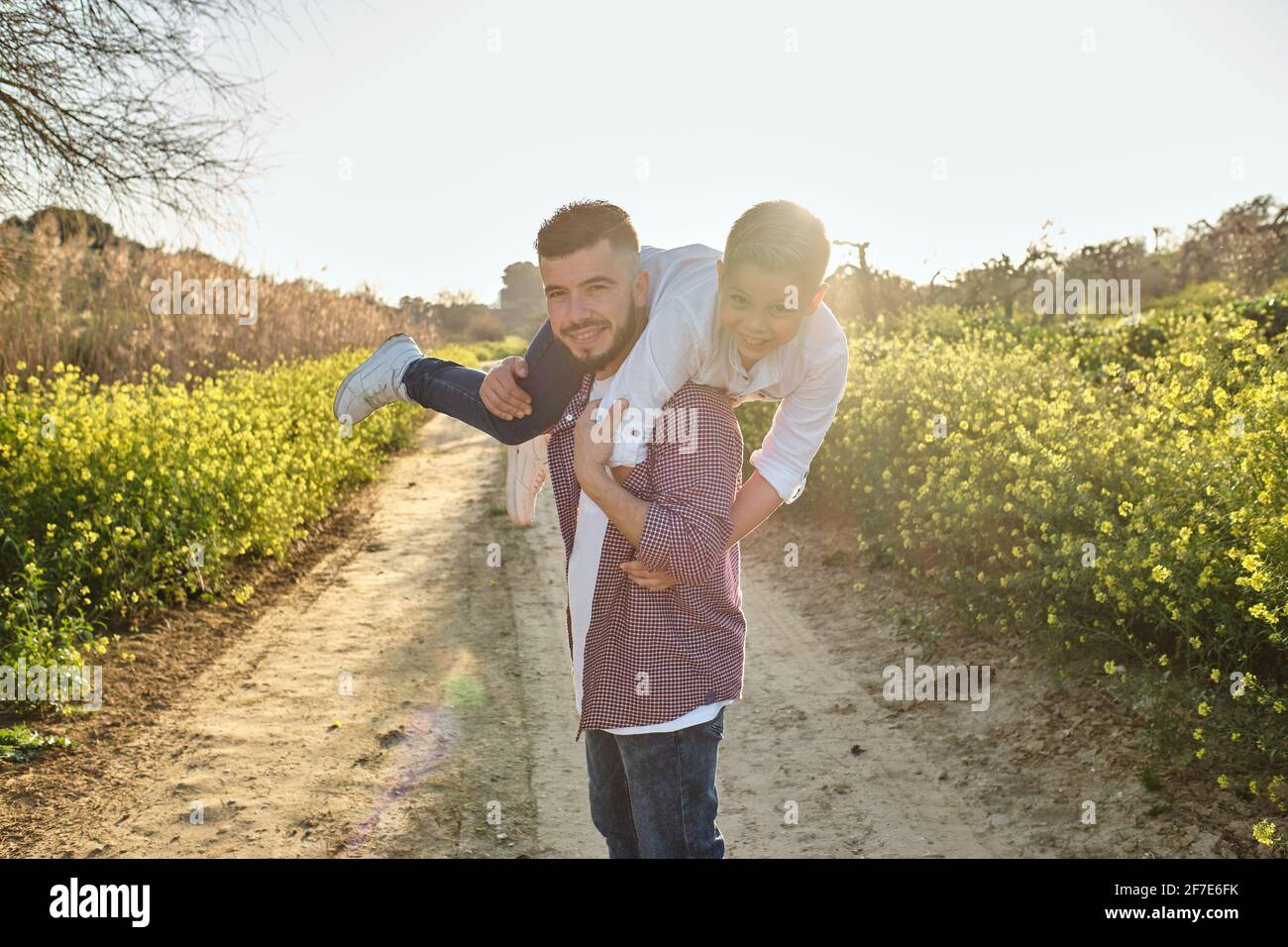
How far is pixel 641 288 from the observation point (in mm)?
2283

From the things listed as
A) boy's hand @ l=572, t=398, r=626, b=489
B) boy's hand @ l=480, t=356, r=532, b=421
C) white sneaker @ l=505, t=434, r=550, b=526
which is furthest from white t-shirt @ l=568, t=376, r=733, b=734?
white sneaker @ l=505, t=434, r=550, b=526

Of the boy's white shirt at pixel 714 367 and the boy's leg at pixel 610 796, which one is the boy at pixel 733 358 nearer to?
the boy's white shirt at pixel 714 367

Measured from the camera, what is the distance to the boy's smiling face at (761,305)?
2.04 meters

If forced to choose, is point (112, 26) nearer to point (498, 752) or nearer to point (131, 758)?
point (131, 758)

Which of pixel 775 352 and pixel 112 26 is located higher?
pixel 112 26

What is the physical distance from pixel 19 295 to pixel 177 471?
409 cm

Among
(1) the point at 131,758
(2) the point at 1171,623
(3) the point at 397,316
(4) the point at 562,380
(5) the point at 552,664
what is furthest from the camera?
(3) the point at 397,316

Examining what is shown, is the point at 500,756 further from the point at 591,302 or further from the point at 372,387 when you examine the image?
the point at 591,302

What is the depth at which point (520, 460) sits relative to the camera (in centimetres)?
273

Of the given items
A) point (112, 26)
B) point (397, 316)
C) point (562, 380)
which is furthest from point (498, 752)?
point (397, 316)

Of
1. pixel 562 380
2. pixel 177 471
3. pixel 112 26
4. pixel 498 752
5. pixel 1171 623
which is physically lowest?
pixel 498 752

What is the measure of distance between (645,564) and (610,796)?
716 millimetres

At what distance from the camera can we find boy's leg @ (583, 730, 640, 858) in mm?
2316

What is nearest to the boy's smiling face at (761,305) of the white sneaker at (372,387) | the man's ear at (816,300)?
the man's ear at (816,300)
